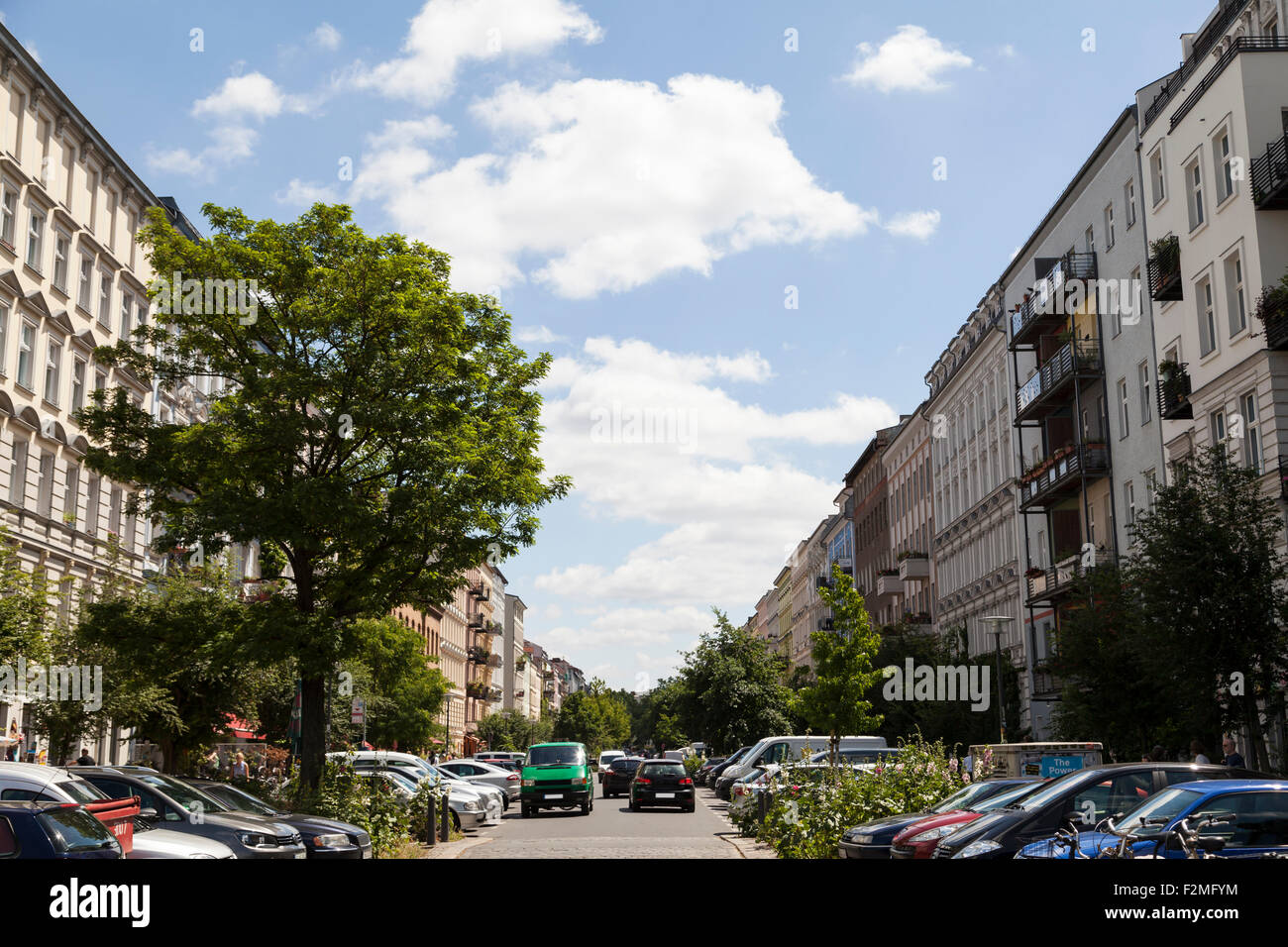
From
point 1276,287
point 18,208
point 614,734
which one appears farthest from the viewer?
point 614,734

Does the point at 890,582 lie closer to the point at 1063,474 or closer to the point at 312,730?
the point at 1063,474

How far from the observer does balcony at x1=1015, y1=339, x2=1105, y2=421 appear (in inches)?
1644

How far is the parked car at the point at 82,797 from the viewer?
1018cm

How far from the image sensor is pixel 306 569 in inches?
927

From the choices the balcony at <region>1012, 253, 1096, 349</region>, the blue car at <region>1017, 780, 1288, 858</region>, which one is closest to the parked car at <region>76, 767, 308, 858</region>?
the blue car at <region>1017, 780, 1288, 858</region>

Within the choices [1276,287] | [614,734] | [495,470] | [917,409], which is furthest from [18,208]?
[614,734]

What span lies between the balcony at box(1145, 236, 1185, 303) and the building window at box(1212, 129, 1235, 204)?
2414 mm

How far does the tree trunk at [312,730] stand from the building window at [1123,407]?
2670 centimetres

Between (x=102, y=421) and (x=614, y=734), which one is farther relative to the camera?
(x=614, y=734)

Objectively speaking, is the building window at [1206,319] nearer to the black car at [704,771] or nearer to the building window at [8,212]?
the building window at [8,212]

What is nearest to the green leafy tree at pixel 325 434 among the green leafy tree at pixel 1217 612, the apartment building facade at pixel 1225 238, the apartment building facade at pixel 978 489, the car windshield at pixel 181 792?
the car windshield at pixel 181 792

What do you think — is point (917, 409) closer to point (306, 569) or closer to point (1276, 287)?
point (1276, 287)

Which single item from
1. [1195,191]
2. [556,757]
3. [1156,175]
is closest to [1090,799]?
[1195,191]

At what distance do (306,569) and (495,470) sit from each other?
13.1 ft
